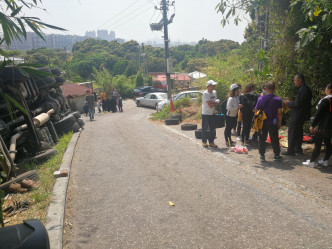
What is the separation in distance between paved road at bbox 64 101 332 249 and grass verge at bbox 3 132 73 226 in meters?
0.37

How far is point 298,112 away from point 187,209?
12.1ft

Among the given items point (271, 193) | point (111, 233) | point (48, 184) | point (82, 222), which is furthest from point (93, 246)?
point (271, 193)

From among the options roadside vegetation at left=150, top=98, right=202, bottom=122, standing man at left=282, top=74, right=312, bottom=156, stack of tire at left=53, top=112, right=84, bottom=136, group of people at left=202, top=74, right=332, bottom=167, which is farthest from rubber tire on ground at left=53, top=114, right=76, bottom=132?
standing man at left=282, top=74, right=312, bottom=156

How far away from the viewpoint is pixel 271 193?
4.73 meters

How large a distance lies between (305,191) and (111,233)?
3087 millimetres

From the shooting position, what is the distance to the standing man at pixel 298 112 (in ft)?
20.9

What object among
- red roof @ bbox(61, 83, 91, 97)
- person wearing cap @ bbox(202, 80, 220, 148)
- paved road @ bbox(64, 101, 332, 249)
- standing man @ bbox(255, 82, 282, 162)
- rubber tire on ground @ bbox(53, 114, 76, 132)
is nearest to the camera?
paved road @ bbox(64, 101, 332, 249)

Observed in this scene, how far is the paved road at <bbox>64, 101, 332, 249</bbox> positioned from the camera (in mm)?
3537

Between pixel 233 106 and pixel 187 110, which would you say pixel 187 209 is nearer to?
pixel 233 106

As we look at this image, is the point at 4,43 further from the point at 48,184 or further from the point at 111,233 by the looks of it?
the point at 48,184

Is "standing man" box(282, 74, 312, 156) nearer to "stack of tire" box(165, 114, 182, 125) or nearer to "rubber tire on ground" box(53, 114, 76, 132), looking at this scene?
"stack of tire" box(165, 114, 182, 125)

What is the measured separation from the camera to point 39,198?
4824 mm

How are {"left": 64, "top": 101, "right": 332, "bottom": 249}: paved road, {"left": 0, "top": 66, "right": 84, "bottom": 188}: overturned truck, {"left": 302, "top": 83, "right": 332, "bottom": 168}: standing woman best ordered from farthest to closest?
{"left": 0, "top": 66, "right": 84, "bottom": 188}: overturned truck
{"left": 302, "top": 83, "right": 332, "bottom": 168}: standing woman
{"left": 64, "top": 101, "right": 332, "bottom": 249}: paved road

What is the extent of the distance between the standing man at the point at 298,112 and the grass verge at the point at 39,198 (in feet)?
16.8
